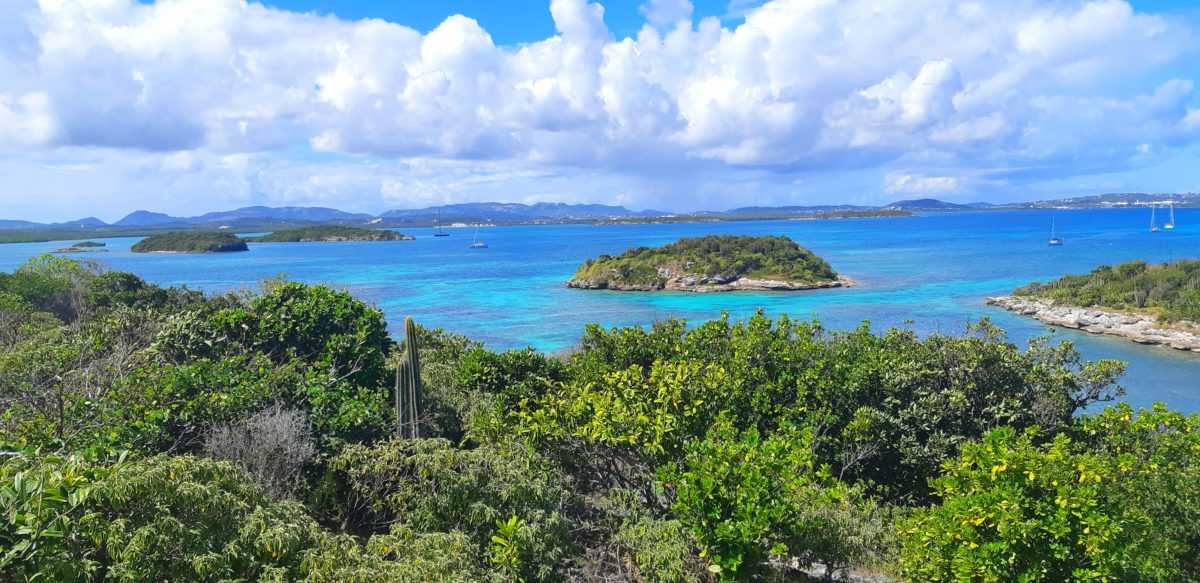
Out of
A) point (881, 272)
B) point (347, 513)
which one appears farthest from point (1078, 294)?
point (347, 513)

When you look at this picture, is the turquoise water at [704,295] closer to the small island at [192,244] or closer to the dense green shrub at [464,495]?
the small island at [192,244]

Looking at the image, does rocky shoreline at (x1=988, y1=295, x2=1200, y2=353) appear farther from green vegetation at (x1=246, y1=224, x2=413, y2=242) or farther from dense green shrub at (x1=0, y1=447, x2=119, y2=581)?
green vegetation at (x1=246, y1=224, x2=413, y2=242)

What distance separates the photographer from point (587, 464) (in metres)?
11.1

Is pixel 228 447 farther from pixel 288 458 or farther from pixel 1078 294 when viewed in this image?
pixel 1078 294

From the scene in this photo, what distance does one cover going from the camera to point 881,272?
8369cm

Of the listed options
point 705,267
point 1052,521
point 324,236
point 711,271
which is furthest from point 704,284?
point 324,236

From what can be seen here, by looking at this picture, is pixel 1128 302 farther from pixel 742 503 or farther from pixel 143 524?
pixel 143 524

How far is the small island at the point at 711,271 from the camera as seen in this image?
72.2m

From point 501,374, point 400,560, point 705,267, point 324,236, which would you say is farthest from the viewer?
point 324,236

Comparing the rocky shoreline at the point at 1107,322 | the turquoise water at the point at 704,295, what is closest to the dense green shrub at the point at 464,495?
the turquoise water at the point at 704,295

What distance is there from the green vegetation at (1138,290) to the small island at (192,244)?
466 ft

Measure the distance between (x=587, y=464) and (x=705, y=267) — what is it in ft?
211

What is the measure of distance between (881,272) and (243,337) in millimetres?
79440

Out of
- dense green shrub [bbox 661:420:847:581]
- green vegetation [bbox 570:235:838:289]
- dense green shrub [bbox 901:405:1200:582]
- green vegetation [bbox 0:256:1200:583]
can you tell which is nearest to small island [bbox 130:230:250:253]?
green vegetation [bbox 570:235:838:289]
